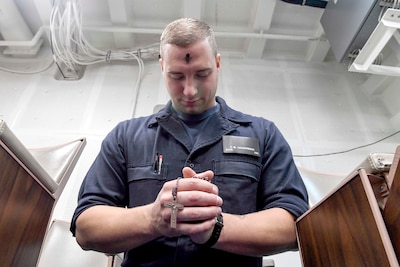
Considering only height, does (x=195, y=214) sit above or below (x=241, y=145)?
below

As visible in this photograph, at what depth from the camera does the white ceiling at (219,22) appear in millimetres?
2404

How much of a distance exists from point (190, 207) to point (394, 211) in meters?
0.44

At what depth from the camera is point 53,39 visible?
7.43 feet

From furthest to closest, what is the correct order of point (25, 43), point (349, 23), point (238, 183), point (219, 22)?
point (219, 22) < point (25, 43) < point (349, 23) < point (238, 183)

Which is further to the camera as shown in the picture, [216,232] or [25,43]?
[25,43]

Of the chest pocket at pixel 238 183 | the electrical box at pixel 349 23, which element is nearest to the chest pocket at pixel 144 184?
the chest pocket at pixel 238 183

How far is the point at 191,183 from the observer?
30.2 inches

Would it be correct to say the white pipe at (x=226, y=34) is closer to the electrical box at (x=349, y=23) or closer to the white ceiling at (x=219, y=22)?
the white ceiling at (x=219, y=22)

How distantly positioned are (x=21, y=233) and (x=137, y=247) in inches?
13.1

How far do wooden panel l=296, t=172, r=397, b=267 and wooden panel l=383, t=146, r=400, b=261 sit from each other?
35 millimetres

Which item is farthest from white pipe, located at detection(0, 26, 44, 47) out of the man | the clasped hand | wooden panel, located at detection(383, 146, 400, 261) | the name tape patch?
wooden panel, located at detection(383, 146, 400, 261)

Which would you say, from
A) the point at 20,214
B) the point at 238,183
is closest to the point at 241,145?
the point at 238,183

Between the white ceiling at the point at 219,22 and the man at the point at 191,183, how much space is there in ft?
4.93

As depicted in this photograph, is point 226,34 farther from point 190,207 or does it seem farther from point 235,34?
point 190,207
